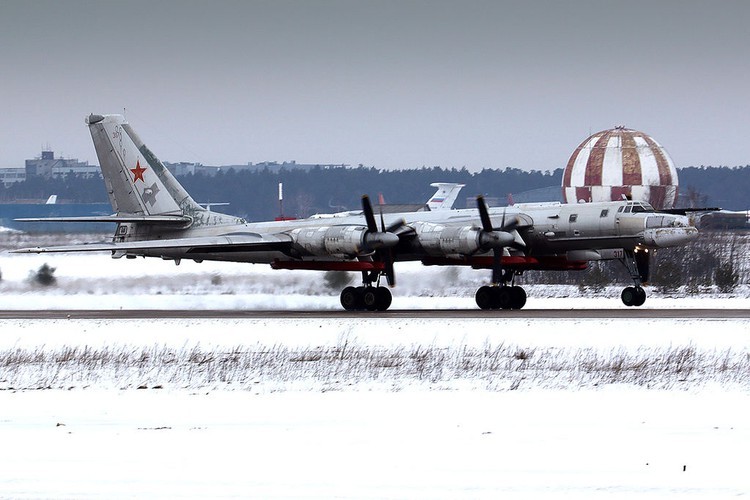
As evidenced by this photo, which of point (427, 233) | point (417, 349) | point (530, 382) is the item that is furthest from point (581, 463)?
point (427, 233)

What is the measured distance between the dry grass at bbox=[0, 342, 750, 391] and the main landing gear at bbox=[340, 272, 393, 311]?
449 inches

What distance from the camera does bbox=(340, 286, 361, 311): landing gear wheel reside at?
34344 mm

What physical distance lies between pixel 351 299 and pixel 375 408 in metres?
19.0

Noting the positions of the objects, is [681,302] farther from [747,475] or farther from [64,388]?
[747,475]

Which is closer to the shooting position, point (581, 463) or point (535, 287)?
point (581, 463)

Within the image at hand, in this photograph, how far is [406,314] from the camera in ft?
106

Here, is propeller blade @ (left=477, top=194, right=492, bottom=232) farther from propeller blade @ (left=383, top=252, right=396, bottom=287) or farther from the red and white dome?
the red and white dome

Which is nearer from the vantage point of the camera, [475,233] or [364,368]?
[364,368]

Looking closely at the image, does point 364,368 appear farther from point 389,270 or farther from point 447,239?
point 447,239

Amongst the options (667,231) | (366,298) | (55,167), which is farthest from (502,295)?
(55,167)

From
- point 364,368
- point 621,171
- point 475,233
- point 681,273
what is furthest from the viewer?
point 621,171

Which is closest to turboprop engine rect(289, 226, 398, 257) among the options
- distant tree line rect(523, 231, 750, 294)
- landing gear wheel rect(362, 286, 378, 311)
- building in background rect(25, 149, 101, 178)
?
landing gear wheel rect(362, 286, 378, 311)

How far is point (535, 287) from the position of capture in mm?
48906

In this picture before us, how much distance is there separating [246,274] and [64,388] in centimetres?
2144
